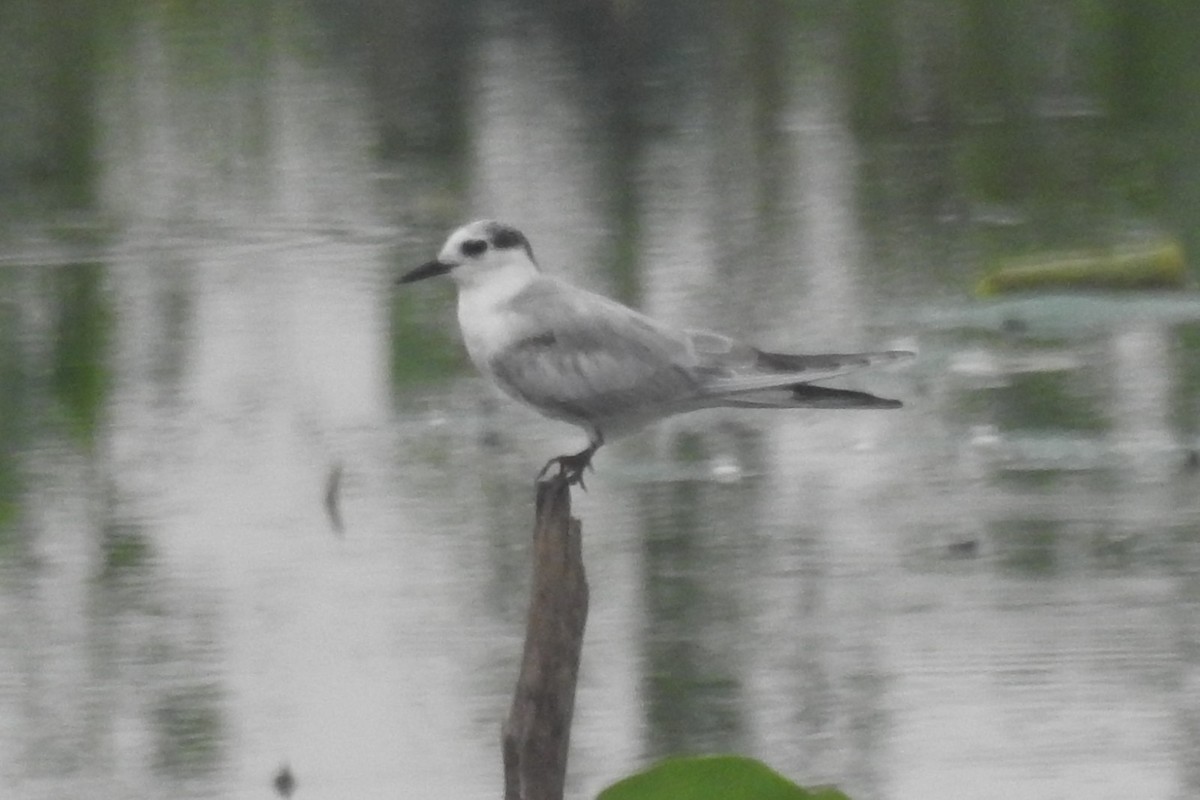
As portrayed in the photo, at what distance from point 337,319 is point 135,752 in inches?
195

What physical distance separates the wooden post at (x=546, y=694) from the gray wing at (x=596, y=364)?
108 cm

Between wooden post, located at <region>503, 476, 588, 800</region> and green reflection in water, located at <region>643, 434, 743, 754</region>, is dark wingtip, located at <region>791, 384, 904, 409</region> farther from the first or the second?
green reflection in water, located at <region>643, 434, 743, 754</region>

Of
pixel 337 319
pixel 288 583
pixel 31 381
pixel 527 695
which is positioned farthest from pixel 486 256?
pixel 337 319

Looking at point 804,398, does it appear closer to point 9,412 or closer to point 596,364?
point 596,364

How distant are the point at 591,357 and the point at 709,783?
2102 millimetres

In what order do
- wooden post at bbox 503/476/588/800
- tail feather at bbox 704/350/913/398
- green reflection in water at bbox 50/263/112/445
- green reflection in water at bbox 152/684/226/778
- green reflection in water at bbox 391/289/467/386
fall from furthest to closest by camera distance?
green reflection in water at bbox 391/289/467/386
green reflection in water at bbox 50/263/112/445
green reflection in water at bbox 152/684/226/778
tail feather at bbox 704/350/913/398
wooden post at bbox 503/476/588/800

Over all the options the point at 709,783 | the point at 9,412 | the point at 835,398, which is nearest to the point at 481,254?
the point at 835,398

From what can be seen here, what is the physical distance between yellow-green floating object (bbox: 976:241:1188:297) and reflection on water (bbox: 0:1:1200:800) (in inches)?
5.4

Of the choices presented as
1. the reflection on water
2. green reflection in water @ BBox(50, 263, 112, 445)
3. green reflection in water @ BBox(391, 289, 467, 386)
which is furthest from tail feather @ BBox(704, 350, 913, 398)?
green reflection in water @ BBox(391, 289, 467, 386)

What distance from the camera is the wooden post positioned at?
4770 mm

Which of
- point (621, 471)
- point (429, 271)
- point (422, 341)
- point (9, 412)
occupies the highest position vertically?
point (429, 271)

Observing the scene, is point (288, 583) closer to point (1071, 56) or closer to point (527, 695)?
point (527, 695)

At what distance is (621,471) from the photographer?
30.6 ft

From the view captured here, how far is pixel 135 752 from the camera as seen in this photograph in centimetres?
716
